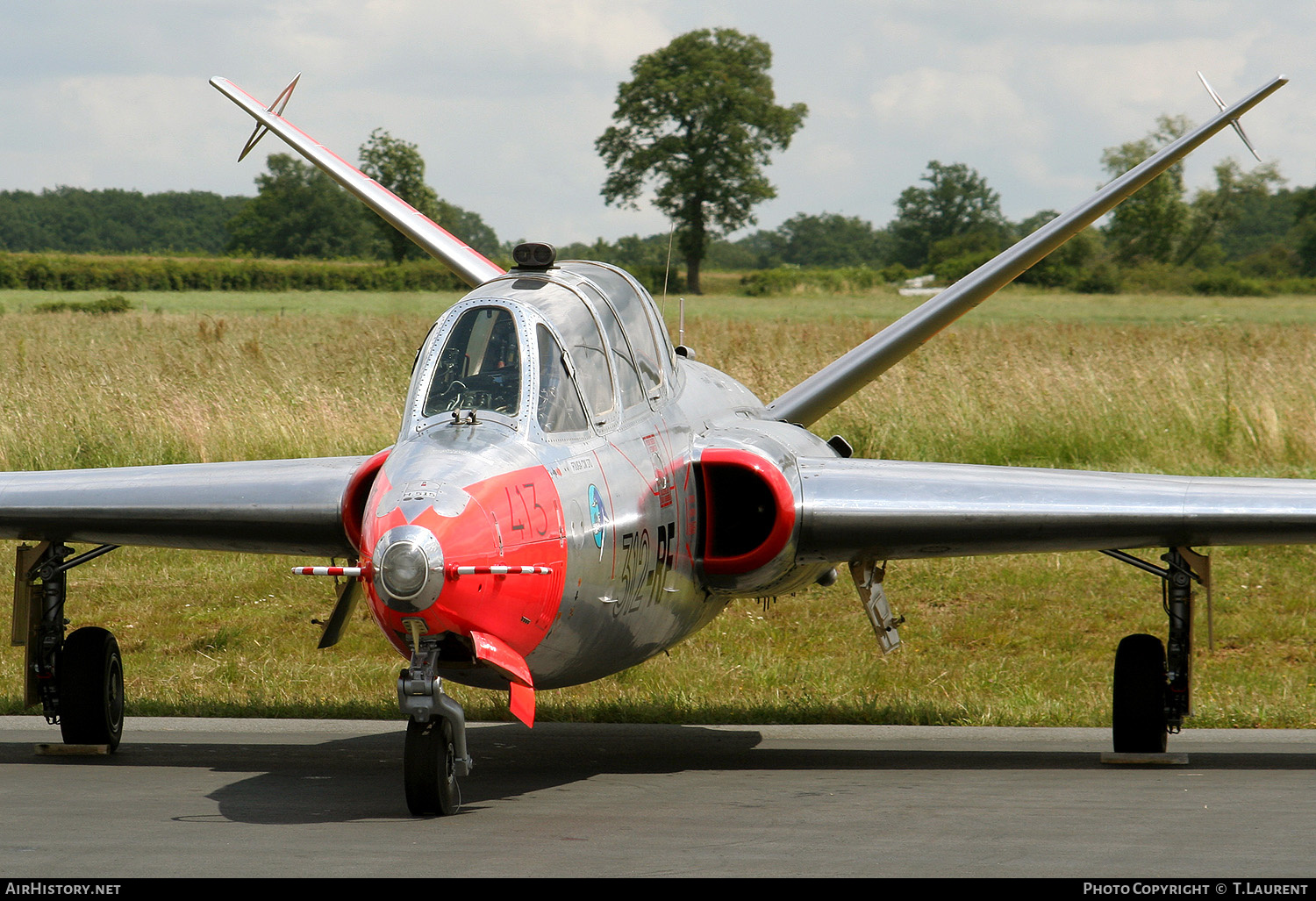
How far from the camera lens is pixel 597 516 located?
699cm

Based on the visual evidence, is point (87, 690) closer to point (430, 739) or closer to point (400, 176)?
point (430, 739)

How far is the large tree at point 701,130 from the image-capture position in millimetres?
64125

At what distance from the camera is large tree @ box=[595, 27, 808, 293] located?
64125 mm

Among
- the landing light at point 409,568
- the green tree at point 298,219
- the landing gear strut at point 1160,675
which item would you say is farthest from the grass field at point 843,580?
the green tree at point 298,219

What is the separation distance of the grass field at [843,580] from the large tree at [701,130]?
32740 millimetres

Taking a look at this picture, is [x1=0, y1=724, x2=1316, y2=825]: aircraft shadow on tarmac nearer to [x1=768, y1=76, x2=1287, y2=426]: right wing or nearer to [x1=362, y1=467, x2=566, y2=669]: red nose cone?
[x1=362, y1=467, x2=566, y2=669]: red nose cone

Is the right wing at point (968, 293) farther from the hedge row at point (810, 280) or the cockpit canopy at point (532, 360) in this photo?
the hedge row at point (810, 280)

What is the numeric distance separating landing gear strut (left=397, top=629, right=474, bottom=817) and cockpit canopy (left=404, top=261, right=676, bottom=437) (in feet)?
3.89

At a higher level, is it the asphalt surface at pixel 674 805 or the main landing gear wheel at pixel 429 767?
the main landing gear wheel at pixel 429 767

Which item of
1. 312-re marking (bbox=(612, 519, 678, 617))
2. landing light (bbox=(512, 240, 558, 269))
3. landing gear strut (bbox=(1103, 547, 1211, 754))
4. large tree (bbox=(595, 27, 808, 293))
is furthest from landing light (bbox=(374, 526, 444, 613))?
large tree (bbox=(595, 27, 808, 293))

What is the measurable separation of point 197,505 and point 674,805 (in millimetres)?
3520

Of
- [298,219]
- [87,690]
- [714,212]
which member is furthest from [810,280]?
[87,690]

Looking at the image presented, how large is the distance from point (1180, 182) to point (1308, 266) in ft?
25.3

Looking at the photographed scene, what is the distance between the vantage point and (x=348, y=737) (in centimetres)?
1030
